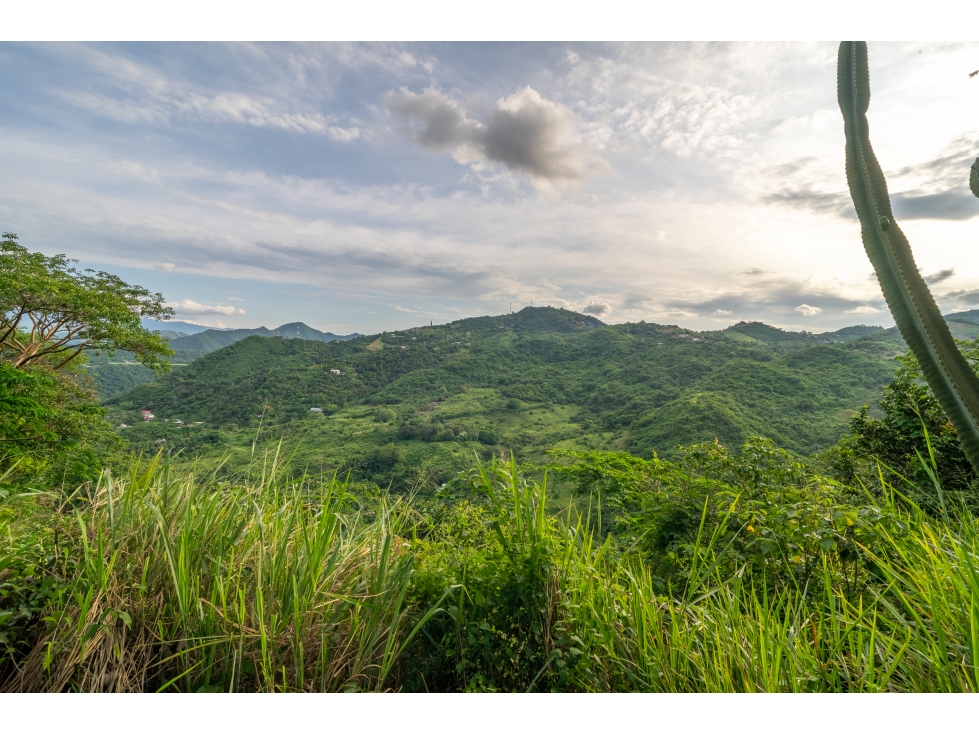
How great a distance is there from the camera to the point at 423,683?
1208mm

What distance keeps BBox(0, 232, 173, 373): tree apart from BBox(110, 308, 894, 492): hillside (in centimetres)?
461

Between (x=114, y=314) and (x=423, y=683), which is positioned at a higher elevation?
(x=114, y=314)

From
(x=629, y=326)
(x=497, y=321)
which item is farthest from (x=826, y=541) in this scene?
(x=497, y=321)

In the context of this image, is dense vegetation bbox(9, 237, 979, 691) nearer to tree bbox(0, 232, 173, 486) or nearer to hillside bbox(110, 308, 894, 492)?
hillside bbox(110, 308, 894, 492)

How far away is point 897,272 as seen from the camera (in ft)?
5.84

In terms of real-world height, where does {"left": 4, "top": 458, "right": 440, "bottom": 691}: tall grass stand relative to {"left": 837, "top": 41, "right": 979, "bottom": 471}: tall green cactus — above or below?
below

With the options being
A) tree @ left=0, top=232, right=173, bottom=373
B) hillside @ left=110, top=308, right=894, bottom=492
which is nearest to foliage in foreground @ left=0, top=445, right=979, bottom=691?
hillside @ left=110, top=308, right=894, bottom=492

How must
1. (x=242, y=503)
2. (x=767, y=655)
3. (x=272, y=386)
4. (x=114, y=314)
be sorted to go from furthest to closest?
(x=272, y=386) → (x=114, y=314) → (x=242, y=503) → (x=767, y=655)

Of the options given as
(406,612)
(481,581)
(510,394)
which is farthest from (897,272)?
(510,394)

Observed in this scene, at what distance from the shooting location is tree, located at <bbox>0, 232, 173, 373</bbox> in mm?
9195

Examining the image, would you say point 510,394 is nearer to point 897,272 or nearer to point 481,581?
point 897,272

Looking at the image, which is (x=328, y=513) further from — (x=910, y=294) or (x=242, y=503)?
(x=910, y=294)

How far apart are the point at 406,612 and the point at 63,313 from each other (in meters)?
13.8

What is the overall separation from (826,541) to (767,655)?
0.65 m
